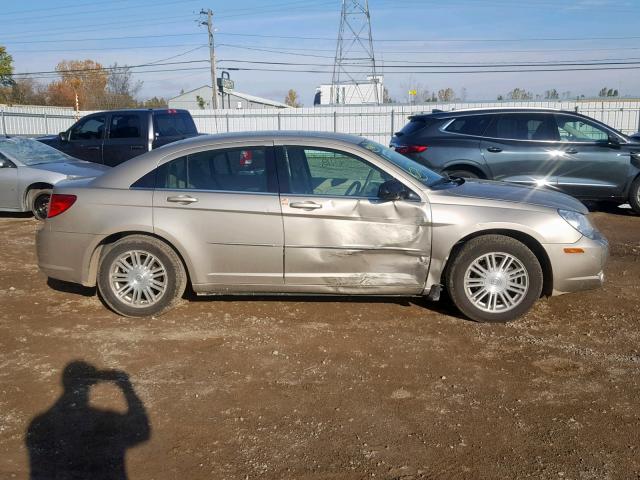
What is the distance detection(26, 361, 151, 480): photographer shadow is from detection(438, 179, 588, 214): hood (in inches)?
119

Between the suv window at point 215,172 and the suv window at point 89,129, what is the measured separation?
8.25 metres

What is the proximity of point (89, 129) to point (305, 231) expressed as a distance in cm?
941

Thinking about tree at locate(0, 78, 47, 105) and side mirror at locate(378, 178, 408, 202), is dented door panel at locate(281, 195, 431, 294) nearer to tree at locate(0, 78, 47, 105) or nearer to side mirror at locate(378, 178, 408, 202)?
side mirror at locate(378, 178, 408, 202)

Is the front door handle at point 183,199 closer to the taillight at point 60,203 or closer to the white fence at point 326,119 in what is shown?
the taillight at point 60,203

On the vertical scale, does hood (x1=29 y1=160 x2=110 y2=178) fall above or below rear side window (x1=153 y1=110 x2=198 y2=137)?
below

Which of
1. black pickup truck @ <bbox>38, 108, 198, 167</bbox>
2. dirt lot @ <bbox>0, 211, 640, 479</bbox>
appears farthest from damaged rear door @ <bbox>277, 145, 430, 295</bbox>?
black pickup truck @ <bbox>38, 108, 198, 167</bbox>

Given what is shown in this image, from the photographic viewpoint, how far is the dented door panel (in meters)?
5.05

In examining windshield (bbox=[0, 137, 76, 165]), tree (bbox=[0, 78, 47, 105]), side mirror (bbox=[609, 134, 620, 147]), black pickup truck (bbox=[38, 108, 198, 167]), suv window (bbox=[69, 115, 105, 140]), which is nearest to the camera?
side mirror (bbox=[609, 134, 620, 147])

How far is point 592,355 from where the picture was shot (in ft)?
14.7

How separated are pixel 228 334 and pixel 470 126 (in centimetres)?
640

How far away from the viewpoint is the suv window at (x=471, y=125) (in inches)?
391

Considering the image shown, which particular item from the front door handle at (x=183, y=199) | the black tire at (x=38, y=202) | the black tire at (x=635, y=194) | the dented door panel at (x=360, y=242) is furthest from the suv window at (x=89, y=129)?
the black tire at (x=635, y=194)

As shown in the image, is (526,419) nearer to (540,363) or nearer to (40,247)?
(540,363)

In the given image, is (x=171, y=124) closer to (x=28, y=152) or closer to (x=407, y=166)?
(x=28, y=152)
